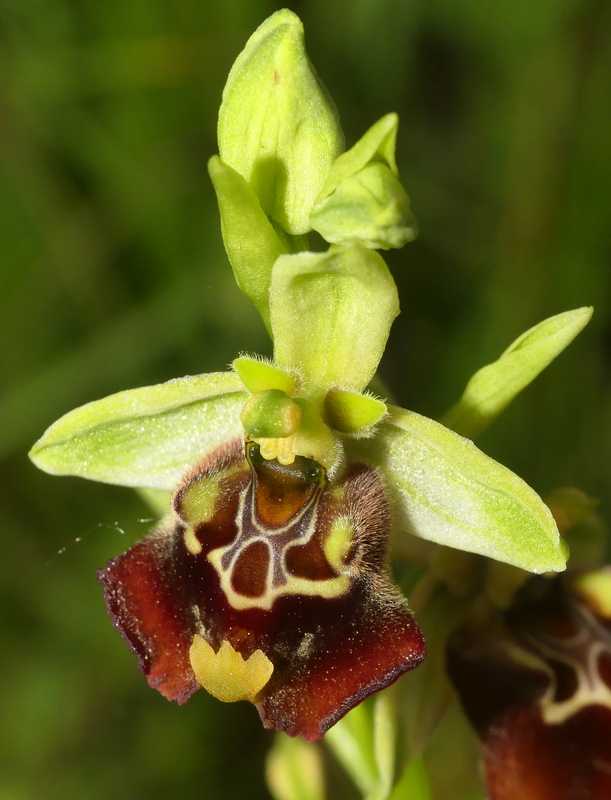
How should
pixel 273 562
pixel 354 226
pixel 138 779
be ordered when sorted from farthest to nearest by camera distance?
pixel 138 779 < pixel 273 562 < pixel 354 226

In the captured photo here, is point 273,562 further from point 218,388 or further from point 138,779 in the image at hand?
point 138,779

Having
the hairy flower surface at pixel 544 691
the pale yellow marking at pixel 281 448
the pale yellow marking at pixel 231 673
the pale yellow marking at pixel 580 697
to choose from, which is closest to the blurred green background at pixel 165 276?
the hairy flower surface at pixel 544 691

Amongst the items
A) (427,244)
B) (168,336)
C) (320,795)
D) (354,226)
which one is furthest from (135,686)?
(354,226)

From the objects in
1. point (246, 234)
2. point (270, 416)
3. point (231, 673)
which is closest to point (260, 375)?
point (270, 416)

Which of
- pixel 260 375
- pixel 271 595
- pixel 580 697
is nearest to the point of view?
pixel 271 595

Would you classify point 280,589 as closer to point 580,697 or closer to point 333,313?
point 333,313

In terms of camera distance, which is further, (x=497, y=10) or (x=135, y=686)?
(x=497, y=10)

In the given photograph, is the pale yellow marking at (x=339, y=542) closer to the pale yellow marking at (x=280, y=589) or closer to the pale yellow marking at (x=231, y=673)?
the pale yellow marking at (x=280, y=589)
